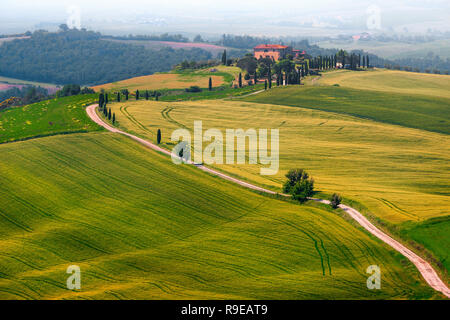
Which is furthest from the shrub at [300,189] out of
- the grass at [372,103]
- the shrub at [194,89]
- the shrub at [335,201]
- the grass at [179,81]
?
the grass at [179,81]

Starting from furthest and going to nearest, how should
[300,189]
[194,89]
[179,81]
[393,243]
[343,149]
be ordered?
[179,81] → [194,89] → [343,149] → [300,189] → [393,243]

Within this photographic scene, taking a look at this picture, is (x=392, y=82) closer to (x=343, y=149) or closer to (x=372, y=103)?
(x=372, y=103)

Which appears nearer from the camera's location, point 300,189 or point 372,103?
point 300,189

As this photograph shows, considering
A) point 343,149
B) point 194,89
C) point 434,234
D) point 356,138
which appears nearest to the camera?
point 434,234

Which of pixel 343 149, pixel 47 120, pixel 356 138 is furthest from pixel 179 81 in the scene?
pixel 343 149

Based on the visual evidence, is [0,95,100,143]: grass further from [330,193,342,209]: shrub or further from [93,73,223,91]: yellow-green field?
[330,193,342,209]: shrub

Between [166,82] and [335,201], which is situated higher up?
[166,82]

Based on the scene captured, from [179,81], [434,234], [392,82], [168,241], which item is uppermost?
[392,82]

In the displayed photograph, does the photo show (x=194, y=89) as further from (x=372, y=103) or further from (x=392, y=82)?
(x=392, y=82)

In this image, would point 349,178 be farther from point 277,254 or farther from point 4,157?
Answer: point 4,157
